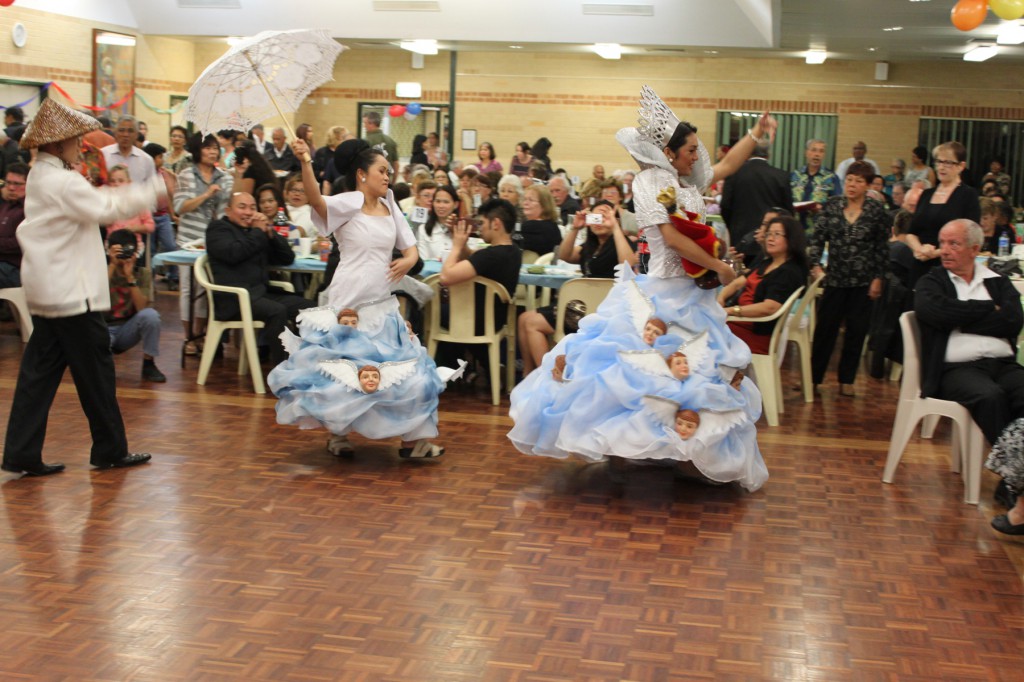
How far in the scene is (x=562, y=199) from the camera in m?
11.2

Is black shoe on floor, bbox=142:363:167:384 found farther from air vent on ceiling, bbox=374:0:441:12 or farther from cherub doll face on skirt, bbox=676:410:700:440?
air vent on ceiling, bbox=374:0:441:12

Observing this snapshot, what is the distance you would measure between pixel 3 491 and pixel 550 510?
235 cm

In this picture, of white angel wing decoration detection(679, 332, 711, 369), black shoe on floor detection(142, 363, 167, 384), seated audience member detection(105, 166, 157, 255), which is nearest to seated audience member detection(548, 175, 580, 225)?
seated audience member detection(105, 166, 157, 255)

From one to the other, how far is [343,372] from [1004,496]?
10.2ft

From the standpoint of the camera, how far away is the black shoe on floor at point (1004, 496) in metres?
5.31

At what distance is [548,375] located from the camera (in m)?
5.38

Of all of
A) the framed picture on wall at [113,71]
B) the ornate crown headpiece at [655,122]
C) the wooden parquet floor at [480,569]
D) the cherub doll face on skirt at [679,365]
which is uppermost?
the framed picture on wall at [113,71]

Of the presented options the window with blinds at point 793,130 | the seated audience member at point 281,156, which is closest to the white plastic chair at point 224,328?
the seated audience member at point 281,156

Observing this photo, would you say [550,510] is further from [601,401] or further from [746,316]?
[746,316]

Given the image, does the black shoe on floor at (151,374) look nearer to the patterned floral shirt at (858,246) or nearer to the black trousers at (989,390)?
the patterned floral shirt at (858,246)

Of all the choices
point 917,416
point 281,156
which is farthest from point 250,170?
point 281,156

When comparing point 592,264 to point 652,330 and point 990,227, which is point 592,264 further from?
point 990,227

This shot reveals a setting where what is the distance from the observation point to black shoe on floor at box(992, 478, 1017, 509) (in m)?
5.31

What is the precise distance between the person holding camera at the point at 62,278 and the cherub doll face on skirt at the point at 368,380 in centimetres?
112
